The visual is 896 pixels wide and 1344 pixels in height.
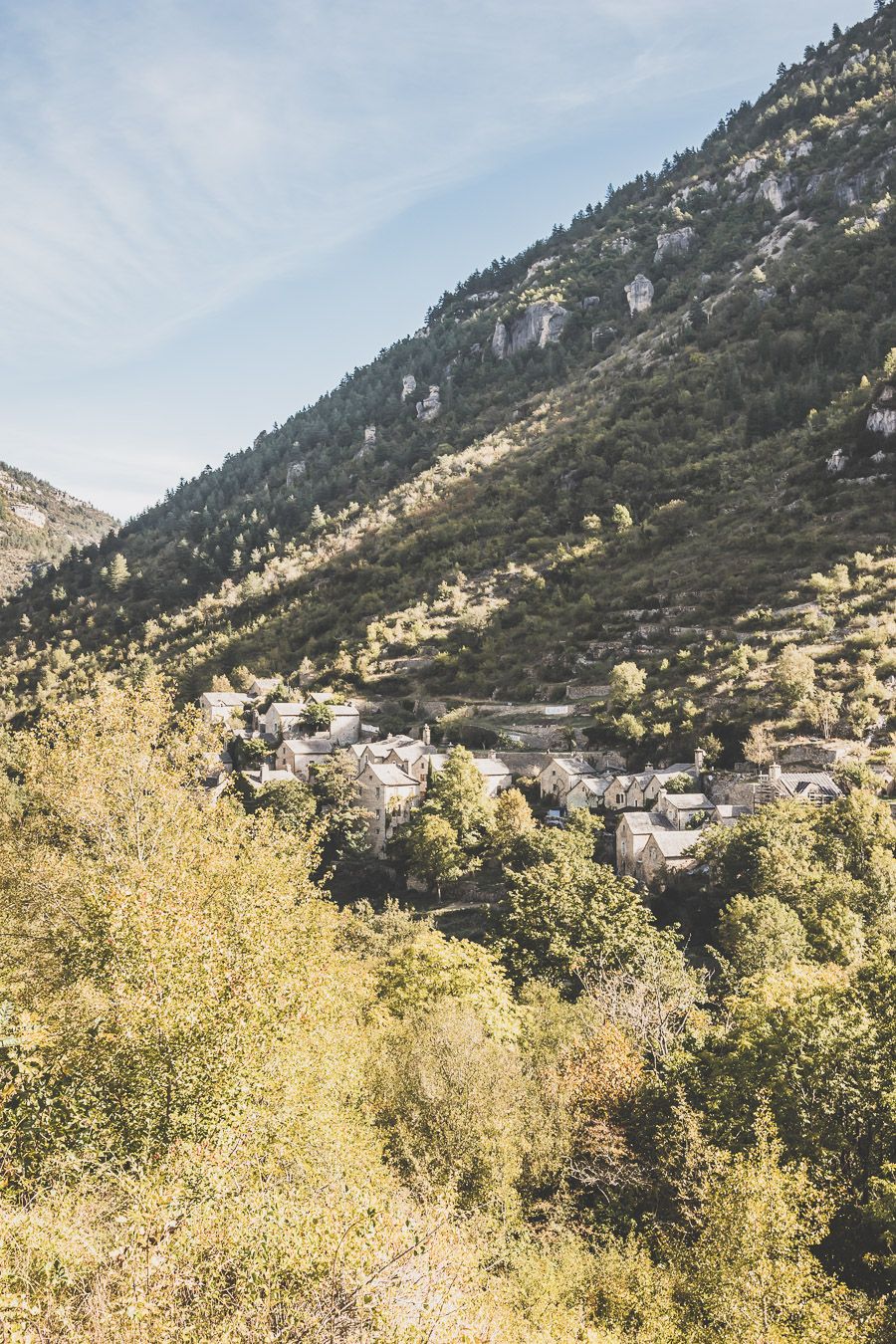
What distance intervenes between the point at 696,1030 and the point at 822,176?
588 ft

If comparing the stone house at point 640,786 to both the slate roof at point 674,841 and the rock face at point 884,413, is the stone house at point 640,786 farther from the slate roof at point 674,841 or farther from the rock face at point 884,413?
the rock face at point 884,413

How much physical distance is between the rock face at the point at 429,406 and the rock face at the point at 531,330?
20.3m

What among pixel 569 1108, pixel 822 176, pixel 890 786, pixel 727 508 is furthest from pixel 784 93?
pixel 569 1108

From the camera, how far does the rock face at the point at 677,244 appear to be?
6437 inches

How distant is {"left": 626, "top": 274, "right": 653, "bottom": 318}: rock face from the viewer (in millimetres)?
156000

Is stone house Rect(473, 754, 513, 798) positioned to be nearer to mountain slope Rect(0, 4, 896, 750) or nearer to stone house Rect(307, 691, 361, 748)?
mountain slope Rect(0, 4, 896, 750)

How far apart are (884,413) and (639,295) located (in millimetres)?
91200

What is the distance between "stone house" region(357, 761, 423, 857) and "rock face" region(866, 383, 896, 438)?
69.8 meters

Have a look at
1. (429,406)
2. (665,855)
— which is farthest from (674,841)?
(429,406)

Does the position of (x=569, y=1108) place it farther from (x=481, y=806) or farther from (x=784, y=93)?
(x=784, y=93)

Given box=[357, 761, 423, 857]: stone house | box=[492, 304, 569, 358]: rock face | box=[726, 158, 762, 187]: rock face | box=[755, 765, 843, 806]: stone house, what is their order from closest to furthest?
box=[755, 765, 843, 806]: stone house < box=[357, 761, 423, 857]: stone house < box=[726, 158, 762, 187]: rock face < box=[492, 304, 569, 358]: rock face

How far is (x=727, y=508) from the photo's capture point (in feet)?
290

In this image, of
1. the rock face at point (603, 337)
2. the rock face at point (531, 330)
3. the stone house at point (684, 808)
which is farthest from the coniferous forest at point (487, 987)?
the rock face at point (531, 330)

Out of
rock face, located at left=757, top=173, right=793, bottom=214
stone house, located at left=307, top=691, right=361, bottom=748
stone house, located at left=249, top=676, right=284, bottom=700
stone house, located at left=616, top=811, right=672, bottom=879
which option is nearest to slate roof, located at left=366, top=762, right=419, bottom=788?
stone house, located at left=307, top=691, right=361, bottom=748
